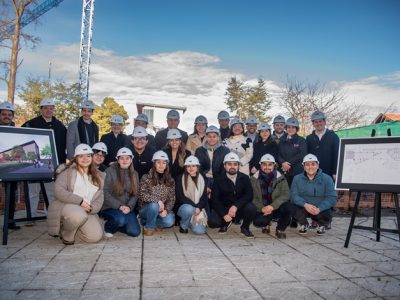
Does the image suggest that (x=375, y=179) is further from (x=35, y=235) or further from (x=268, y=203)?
(x=35, y=235)

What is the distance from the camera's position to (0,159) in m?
5.37

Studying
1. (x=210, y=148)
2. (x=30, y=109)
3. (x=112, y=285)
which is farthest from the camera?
(x=30, y=109)

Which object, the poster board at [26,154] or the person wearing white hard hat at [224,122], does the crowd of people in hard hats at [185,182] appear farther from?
the person wearing white hard hat at [224,122]

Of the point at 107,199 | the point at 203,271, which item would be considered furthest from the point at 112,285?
the point at 107,199

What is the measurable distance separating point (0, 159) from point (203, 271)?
371 cm

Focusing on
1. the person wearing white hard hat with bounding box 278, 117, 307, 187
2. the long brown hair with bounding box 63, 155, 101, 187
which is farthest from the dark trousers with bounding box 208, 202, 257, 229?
the long brown hair with bounding box 63, 155, 101, 187

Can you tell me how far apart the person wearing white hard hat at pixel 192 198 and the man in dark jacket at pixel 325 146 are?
2.79 metres

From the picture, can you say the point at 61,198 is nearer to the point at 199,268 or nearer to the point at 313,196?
the point at 199,268

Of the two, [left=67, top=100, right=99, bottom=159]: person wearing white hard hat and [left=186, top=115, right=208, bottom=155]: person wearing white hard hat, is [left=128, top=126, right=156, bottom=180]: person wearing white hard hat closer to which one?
[left=186, top=115, right=208, bottom=155]: person wearing white hard hat

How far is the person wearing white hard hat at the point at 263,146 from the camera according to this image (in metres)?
7.43

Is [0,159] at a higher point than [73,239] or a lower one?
higher

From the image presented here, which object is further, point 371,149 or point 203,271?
point 371,149

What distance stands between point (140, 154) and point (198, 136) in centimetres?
145

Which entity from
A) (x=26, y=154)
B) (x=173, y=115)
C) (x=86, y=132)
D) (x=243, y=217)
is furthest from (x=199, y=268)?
(x=86, y=132)
